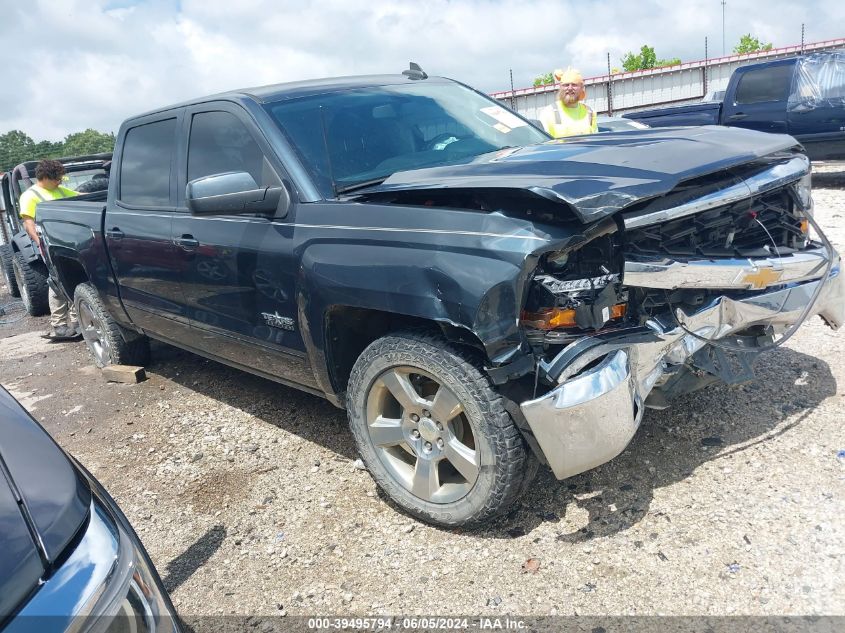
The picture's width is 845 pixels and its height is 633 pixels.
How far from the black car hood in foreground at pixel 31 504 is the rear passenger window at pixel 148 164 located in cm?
259

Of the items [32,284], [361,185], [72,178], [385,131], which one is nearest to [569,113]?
[385,131]

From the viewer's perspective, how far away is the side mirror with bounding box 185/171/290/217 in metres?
2.99

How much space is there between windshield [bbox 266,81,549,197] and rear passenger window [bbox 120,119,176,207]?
1.06 meters

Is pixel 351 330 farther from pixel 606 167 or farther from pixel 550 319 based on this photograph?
pixel 606 167

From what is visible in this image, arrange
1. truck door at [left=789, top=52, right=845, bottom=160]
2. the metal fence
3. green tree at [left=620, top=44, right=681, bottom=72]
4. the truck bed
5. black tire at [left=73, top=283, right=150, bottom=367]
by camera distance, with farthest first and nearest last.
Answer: green tree at [left=620, top=44, right=681, bottom=72] → the metal fence → the truck bed → truck door at [left=789, top=52, right=845, bottom=160] → black tire at [left=73, top=283, right=150, bottom=367]

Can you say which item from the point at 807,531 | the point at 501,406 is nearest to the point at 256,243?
the point at 501,406

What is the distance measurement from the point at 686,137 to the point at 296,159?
1.78 m

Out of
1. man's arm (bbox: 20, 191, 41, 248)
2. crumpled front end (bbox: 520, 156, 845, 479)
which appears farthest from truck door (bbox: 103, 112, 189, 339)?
man's arm (bbox: 20, 191, 41, 248)

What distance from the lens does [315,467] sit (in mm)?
3537

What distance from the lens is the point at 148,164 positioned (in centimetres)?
429

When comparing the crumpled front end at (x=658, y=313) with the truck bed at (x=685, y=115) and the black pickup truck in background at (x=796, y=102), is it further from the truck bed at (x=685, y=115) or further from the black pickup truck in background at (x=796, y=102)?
the truck bed at (x=685, y=115)

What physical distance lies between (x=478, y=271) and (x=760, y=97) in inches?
400

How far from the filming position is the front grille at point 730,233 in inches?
99.0

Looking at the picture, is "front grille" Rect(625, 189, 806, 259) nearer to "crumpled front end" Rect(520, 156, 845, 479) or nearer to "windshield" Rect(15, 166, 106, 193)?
"crumpled front end" Rect(520, 156, 845, 479)
